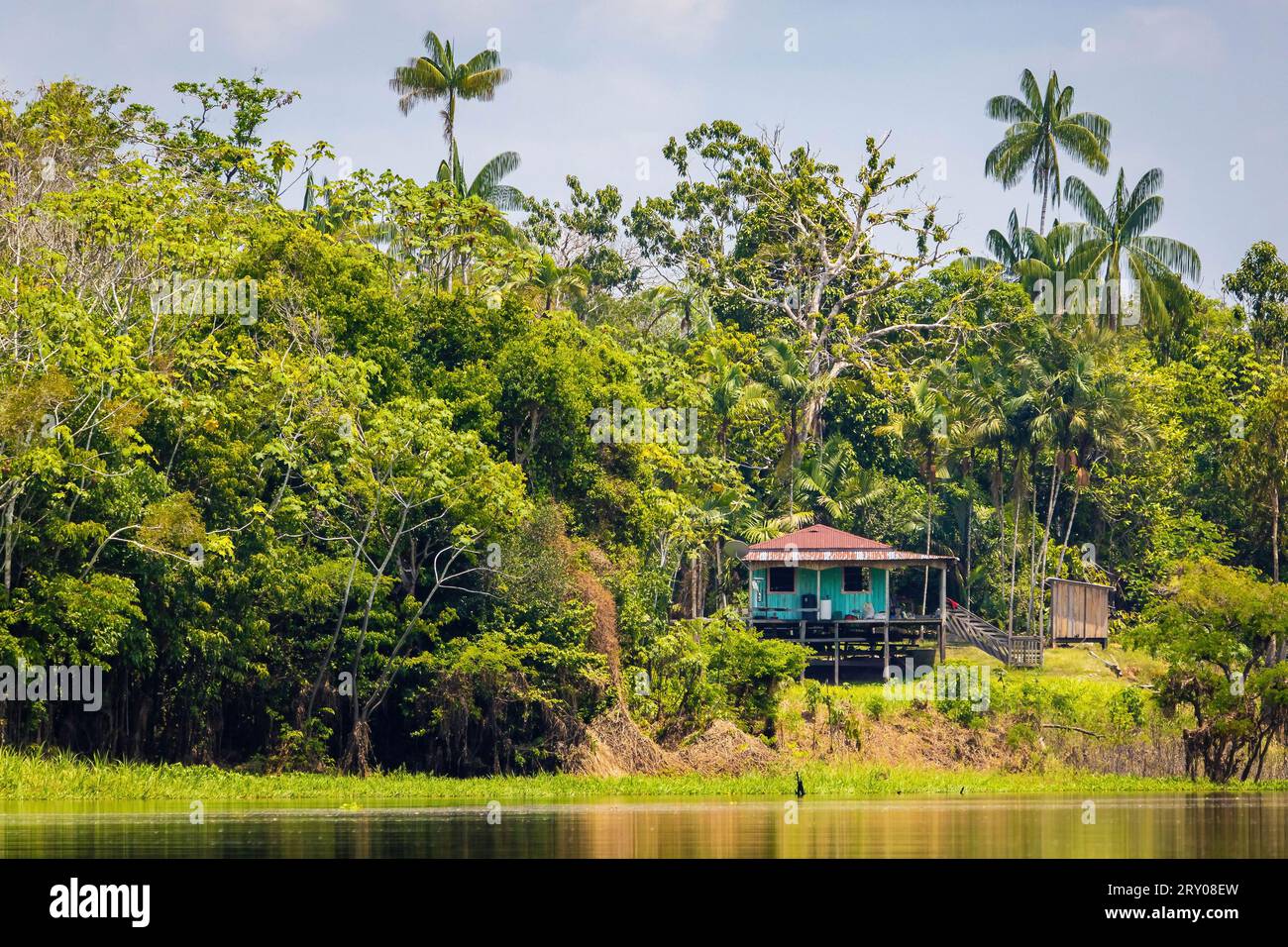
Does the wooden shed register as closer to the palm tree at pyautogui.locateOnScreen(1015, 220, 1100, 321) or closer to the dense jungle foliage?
the dense jungle foliage

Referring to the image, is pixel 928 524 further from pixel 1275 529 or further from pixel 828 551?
pixel 1275 529

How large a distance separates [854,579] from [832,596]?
2.53 feet

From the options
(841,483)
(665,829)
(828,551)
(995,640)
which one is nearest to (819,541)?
(828,551)

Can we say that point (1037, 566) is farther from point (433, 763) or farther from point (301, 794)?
point (301, 794)

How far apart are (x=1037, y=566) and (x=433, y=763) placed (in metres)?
26.0

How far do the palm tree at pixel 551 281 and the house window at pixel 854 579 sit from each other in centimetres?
1113

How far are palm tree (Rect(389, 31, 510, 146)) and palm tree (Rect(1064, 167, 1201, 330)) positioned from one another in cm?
Result: 2137

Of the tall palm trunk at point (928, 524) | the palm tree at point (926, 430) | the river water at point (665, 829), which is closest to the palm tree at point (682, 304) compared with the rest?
the palm tree at point (926, 430)

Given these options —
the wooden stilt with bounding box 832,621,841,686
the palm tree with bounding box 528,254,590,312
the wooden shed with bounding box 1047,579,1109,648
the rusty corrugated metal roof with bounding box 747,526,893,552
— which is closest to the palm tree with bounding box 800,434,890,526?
the rusty corrugated metal roof with bounding box 747,526,893,552

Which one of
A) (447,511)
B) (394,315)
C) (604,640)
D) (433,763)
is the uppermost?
(394,315)

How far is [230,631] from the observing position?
3588cm

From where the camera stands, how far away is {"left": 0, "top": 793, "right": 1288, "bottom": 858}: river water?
64.7 ft

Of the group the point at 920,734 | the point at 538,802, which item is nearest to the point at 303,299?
the point at 538,802
